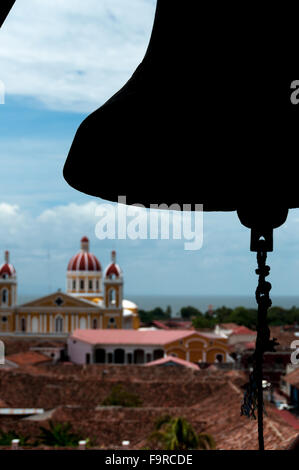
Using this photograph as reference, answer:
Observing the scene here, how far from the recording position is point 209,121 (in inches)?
49.9

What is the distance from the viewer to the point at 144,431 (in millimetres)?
15625

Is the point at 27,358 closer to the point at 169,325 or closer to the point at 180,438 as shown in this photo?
the point at 180,438

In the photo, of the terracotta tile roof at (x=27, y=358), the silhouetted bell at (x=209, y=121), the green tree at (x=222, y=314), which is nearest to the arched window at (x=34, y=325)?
the terracotta tile roof at (x=27, y=358)

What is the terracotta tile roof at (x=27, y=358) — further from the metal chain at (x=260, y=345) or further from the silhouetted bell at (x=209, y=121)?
the metal chain at (x=260, y=345)

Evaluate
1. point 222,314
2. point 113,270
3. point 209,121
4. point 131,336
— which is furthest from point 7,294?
A: point 209,121

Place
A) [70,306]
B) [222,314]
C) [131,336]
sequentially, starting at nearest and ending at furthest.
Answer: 1. [131,336]
2. [70,306]
3. [222,314]

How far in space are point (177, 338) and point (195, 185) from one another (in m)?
34.4

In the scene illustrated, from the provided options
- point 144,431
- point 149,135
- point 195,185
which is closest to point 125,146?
point 149,135

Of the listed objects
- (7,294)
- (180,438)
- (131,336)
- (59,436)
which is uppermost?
(7,294)

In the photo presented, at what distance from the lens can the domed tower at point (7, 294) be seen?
41.4 meters

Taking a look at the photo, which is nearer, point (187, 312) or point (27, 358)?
point (27, 358)

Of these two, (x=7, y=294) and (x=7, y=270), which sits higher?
(x=7, y=270)

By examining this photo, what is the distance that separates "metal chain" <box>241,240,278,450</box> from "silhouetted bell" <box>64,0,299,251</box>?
6 cm

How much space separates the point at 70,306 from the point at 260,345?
40.2 meters
